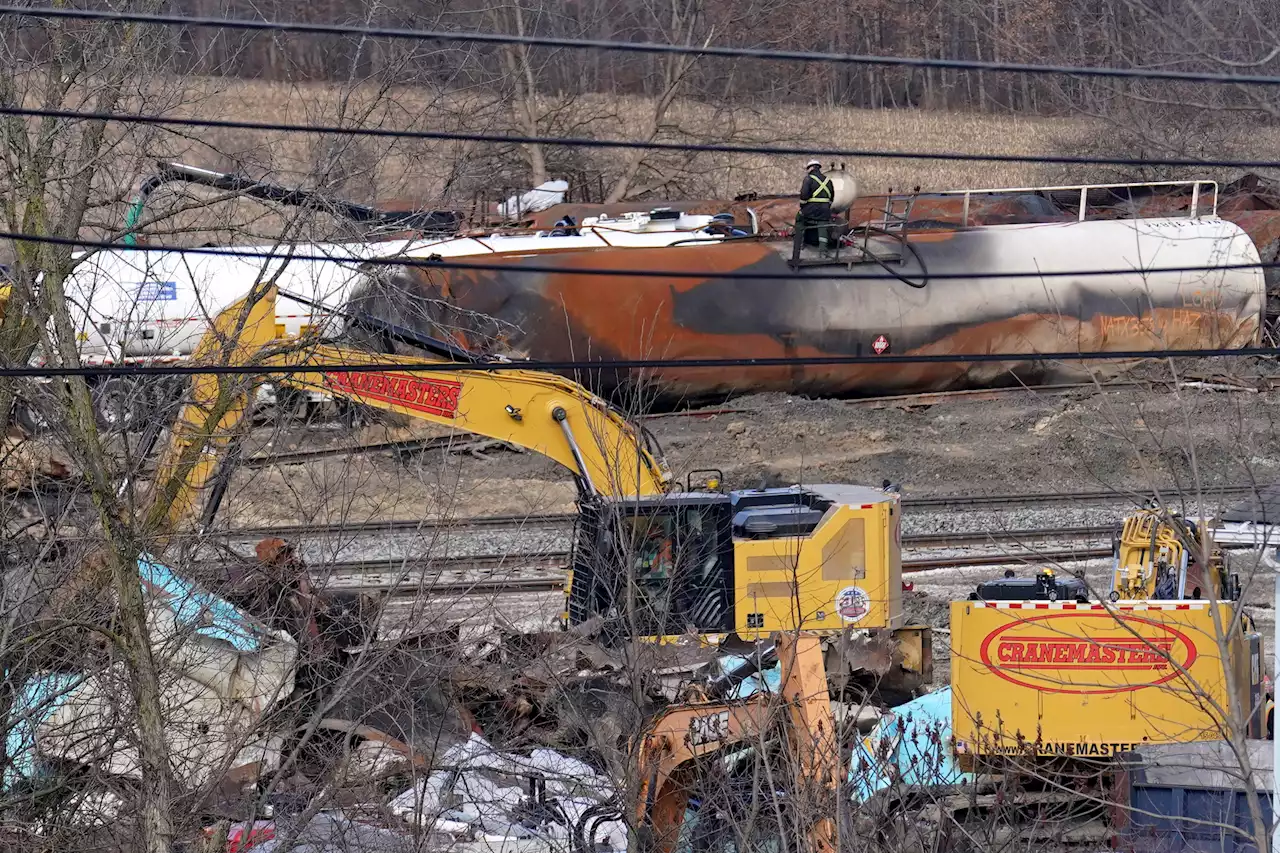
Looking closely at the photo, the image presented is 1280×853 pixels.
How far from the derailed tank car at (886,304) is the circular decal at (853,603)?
10006mm

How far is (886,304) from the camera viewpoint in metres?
22.3

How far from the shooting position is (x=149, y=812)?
805 centimetres

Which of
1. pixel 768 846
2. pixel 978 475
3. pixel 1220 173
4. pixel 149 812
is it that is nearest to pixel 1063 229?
pixel 978 475

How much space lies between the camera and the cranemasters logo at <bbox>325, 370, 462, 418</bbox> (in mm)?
11180

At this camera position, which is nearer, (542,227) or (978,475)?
(978,475)

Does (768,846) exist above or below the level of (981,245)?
below

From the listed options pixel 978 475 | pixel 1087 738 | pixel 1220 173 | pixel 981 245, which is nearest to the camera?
pixel 1087 738

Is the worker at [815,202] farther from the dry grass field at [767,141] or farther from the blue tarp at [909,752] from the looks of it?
the blue tarp at [909,752]

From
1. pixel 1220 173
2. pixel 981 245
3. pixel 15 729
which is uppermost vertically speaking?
pixel 1220 173

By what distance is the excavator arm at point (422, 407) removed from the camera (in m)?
10.6

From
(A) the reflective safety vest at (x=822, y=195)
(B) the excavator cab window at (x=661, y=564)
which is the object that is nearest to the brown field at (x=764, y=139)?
(A) the reflective safety vest at (x=822, y=195)

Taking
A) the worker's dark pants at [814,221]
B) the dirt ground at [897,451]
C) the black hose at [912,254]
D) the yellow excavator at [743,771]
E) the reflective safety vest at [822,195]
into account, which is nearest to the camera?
the yellow excavator at [743,771]

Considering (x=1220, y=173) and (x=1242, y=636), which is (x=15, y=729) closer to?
(x=1242, y=636)

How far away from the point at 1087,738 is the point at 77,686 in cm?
637
